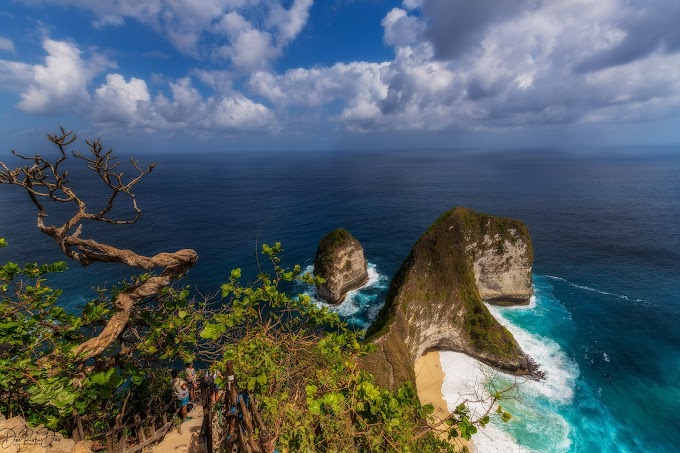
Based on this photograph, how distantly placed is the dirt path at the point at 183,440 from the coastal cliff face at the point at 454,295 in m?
16.2

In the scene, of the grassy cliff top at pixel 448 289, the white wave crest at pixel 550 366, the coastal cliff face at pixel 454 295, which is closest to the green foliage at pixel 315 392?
the coastal cliff face at pixel 454 295

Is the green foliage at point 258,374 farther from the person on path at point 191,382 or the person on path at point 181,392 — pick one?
the person on path at point 191,382

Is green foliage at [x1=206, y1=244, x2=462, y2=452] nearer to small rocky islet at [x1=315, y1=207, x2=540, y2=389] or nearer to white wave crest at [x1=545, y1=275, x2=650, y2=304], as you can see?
small rocky islet at [x1=315, y1=207, x2=540, y2=389]

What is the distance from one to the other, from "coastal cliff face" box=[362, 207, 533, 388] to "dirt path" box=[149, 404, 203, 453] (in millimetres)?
16185

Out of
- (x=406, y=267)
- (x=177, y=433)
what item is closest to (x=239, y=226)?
(x=406, y=267)

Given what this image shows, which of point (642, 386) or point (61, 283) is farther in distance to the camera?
point (61, 283)

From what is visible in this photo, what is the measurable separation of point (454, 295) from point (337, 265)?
16.2m

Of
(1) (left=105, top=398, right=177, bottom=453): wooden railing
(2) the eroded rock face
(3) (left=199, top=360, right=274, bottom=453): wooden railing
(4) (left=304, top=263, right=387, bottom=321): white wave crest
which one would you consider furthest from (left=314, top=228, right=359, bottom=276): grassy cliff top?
(3) (left=199, top=360, right=274, bottom=453): wooden railing

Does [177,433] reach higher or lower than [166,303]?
lower

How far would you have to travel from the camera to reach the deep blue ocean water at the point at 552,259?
2831 cm

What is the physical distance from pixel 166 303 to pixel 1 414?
4.22 meters

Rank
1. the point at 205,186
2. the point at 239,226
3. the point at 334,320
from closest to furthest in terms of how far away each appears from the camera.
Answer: the point at 334,320 < the point at 239,226 < the point at 205,186

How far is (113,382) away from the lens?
7418 millimetres

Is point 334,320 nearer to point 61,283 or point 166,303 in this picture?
point 166,303
